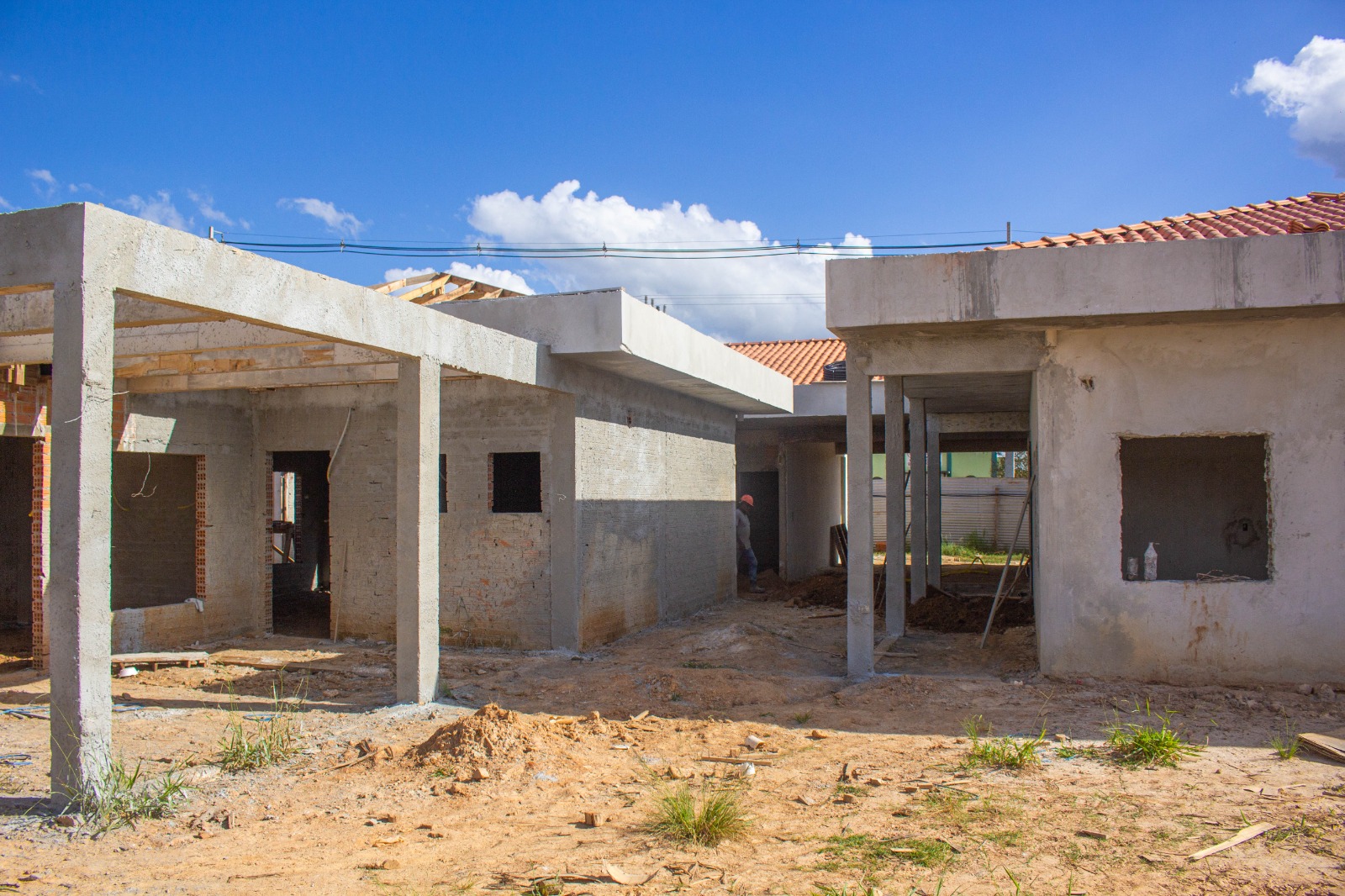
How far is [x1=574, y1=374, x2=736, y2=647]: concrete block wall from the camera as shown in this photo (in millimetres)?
10859

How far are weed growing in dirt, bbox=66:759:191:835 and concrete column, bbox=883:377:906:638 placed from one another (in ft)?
27.1

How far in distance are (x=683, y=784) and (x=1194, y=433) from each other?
555cm

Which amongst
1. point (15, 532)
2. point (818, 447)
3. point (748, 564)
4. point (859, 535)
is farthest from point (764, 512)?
point (15, 532)

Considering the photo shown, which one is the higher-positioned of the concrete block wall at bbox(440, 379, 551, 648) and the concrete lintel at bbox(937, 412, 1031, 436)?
the concrete lintel at bbox(937, 412, 1031, 436)

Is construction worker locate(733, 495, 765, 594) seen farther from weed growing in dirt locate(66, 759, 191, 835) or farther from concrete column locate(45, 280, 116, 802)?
concrete column locate(45, 280, 116, 802)

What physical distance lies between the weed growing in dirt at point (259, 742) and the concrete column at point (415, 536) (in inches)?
38.0

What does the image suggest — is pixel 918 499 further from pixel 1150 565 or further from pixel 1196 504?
pixel 1150 565

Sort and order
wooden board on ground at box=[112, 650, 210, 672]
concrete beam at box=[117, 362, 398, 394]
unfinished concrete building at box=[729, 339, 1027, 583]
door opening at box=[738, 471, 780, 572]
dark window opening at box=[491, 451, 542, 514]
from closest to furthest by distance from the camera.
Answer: wooden board on ground at box=[112, 650, 210, 672]
concrete beam at box=[117, 362, 398, 394]
dark window opening at box=[491, 451, 542, 514]
unfinished concrete building at box=[729, 339, 1027, 583]
door opening at box=[738, 471, 780, 572]

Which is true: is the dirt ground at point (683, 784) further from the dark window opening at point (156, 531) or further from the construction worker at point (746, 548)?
the construction worker at point (746, 548)

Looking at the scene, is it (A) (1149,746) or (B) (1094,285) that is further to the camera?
(B) (1094,285)

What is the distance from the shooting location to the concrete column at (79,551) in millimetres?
4770

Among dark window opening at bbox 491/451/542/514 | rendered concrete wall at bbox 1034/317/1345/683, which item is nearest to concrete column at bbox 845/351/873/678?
rendered concrete wall at bbox 1034/317/1345/683

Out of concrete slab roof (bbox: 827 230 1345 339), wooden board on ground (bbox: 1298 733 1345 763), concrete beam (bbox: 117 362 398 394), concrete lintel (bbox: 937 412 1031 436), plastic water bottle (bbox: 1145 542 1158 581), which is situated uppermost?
concrete slab roof (bbox: 827 230 1345 339)

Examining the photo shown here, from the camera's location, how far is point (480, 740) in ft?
20.4
